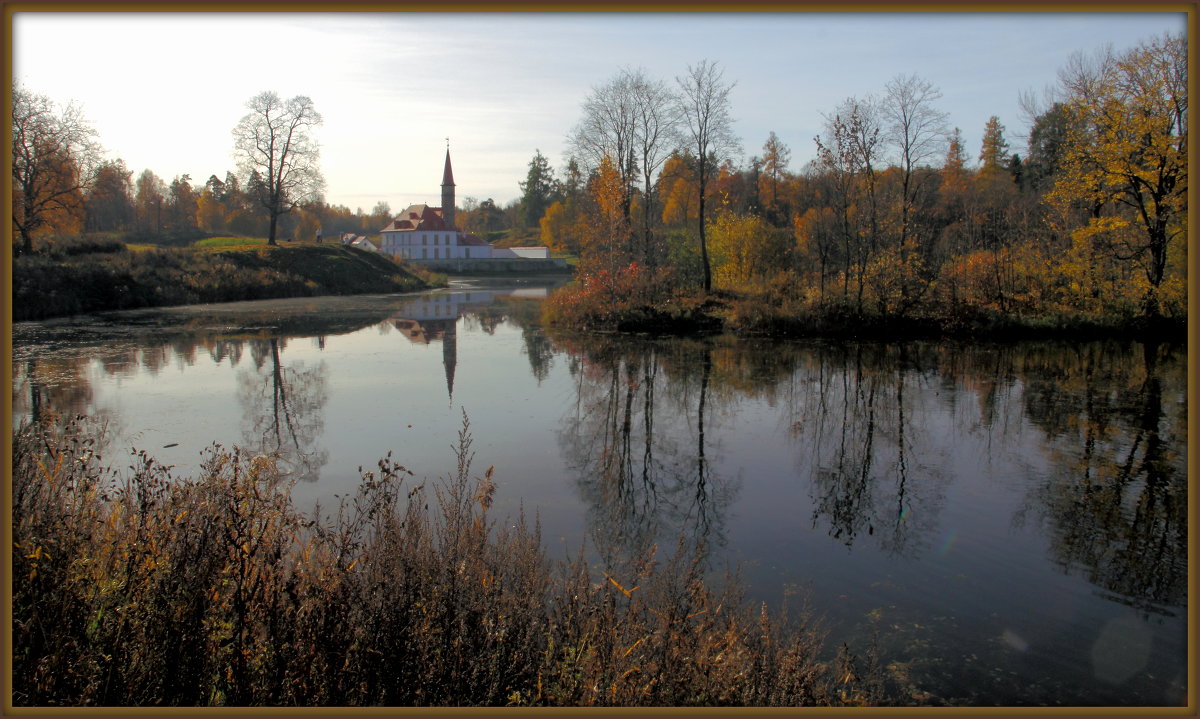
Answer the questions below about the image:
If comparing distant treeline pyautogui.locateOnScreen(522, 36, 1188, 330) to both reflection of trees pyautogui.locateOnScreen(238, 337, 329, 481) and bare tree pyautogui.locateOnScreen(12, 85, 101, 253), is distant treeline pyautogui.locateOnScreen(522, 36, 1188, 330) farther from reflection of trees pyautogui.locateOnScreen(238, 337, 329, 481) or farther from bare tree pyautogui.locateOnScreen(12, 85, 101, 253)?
bare tree pyautogui.locateOnScreen(12, 85, 101, 253)

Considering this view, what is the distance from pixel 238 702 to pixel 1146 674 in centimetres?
598

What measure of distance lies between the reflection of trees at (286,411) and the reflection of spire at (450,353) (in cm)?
258

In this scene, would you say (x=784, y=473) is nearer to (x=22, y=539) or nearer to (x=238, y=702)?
(x=238, y=702)

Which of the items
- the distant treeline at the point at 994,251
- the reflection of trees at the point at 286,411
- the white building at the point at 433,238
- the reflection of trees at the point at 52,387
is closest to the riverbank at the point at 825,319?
the distant treeline at the point at 994,251

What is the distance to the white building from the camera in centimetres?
9681

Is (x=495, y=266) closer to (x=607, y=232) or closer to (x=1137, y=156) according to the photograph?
(x=607, y=232)

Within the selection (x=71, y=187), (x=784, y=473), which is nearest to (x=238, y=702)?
(x=784, y=473)

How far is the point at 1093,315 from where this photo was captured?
23.4 meters

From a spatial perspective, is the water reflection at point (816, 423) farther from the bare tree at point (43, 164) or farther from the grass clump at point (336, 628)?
the bare tree at point (43, 164)

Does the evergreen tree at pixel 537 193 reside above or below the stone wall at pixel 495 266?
above

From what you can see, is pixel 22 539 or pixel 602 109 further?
pixel 602 109

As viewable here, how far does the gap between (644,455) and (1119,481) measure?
6147 millimetres

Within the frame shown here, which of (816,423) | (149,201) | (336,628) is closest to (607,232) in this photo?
(816,423)

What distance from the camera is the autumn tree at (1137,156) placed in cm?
2131
